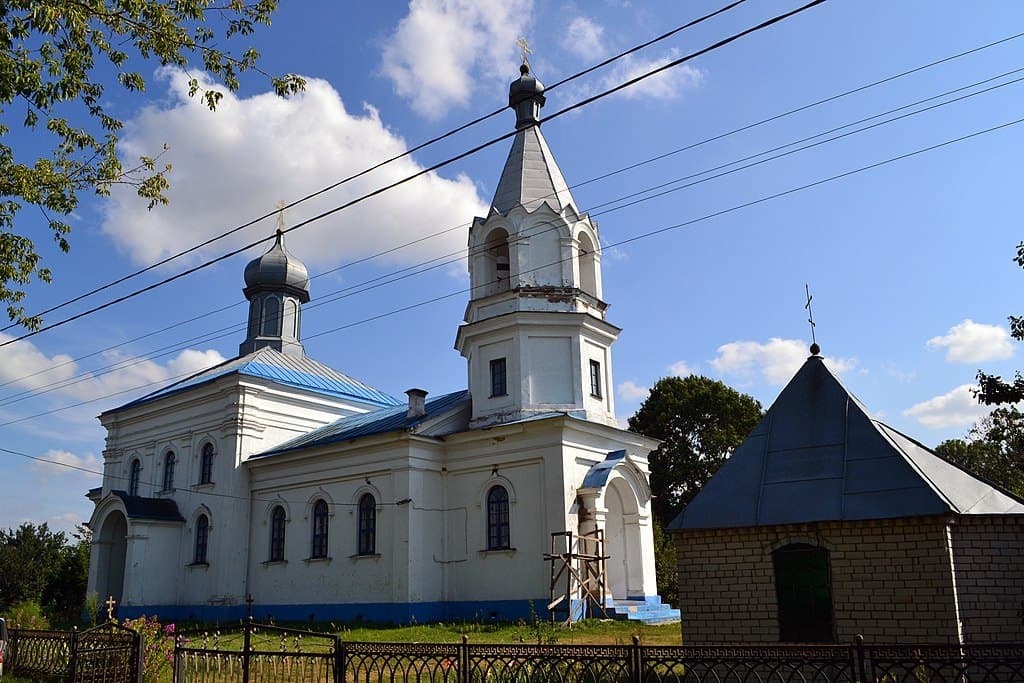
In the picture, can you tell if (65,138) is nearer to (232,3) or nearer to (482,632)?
(232,3)

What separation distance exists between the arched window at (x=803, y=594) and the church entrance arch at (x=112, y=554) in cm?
2305

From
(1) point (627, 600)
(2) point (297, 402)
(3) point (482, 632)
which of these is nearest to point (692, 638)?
(3) point (482, 632)

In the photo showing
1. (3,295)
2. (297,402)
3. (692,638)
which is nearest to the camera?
(692,638)

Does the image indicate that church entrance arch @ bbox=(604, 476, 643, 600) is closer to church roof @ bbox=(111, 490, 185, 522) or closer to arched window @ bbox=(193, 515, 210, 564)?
arched window @ bbox=(193, 515, 210, 564)

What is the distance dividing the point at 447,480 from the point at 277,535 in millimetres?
6208

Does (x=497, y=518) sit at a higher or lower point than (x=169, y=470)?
lower

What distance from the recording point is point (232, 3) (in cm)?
1034

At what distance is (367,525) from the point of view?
72.3 feet

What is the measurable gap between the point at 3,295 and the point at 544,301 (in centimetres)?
1279

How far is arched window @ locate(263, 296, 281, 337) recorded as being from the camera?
31359 mm

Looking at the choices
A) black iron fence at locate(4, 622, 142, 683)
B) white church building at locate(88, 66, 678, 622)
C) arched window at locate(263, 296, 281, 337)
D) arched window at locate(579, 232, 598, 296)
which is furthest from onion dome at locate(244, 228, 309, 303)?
black iron fence at locate(4, 622, 142, 683)

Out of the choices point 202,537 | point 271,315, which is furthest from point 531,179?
point 202,537

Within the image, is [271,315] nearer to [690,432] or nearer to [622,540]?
[622,540]

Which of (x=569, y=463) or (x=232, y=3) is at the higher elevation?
(x=232, y=3)
